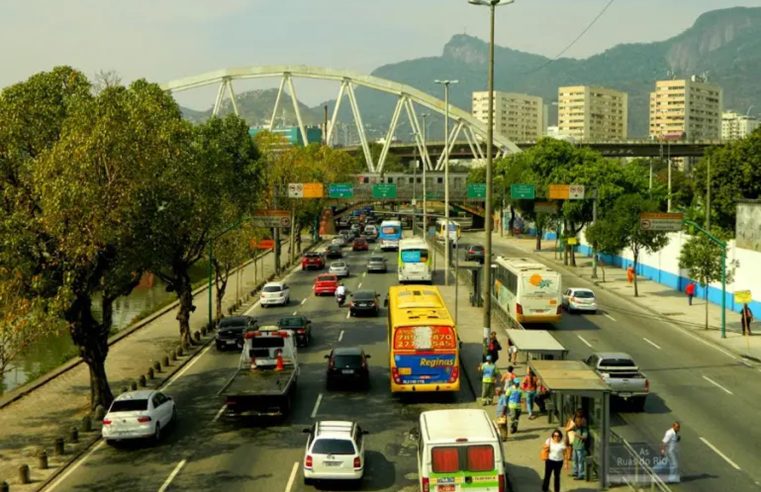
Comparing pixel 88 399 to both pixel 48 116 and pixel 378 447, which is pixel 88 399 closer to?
pixel 48 116

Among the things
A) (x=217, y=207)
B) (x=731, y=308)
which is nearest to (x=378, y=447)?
(x=217, y=207)

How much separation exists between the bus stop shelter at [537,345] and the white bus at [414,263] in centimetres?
3119

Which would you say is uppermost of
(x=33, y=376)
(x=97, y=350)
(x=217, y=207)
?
(x=217, y=207)

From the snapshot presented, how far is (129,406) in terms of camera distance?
89.4ft

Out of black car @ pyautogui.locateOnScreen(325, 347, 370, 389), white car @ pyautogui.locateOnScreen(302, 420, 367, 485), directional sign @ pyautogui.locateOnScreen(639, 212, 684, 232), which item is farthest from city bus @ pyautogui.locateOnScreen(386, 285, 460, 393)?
directional sign @ pyautogui.locateOnScreen(639, 212, 684, 232)

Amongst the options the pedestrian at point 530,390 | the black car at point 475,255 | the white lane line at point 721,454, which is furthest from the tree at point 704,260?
the black car at point 475,255

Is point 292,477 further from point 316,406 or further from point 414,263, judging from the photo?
point 414,263

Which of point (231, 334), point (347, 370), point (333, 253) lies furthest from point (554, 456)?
point (333, 253)

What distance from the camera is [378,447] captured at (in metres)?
26.3

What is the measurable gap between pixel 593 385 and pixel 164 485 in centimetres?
1176

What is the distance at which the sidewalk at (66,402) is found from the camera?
1027 inches

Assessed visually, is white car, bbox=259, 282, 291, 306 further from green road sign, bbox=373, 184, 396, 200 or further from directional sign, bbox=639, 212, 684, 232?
green road sign, bbox=373, 184, 396, 200

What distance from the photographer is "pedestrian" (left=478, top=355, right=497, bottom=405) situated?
31516 millimetres

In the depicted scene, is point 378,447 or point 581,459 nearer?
point 581,459
